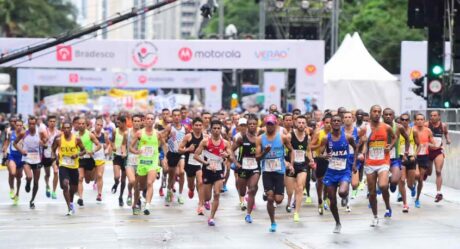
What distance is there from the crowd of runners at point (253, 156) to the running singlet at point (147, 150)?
0.02 metres

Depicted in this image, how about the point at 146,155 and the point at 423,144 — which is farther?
the point at 423,144

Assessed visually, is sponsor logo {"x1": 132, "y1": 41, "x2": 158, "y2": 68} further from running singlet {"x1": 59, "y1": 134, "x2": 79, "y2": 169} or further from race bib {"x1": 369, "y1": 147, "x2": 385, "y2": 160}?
race bib {"x1": 369, "y1": 147, "x2": 385, "y2": 160}

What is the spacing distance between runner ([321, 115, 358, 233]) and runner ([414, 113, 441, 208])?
387 centimetres

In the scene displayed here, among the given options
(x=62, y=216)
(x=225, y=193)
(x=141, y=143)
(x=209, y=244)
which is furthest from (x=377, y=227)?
(x=225, y=193)

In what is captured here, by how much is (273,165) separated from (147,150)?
114 inches

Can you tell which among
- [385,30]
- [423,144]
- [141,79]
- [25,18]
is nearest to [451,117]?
[423,144]

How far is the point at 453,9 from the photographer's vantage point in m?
26.1

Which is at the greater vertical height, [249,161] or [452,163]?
[249,161]

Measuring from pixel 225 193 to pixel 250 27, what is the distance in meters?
85.9

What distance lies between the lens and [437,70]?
26.7 m

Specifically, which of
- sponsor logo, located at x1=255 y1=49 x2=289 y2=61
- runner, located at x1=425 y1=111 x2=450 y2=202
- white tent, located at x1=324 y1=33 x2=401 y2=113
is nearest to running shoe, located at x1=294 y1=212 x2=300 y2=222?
runner, located at x1=425 y1=111 x2=450 y2=202

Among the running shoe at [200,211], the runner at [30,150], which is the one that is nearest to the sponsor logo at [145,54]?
the runner at [30,150]

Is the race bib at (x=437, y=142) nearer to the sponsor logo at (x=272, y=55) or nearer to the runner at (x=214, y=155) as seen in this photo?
the runner at (x=214, y=155)

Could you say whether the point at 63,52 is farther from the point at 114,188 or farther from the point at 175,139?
the point at 175,139
